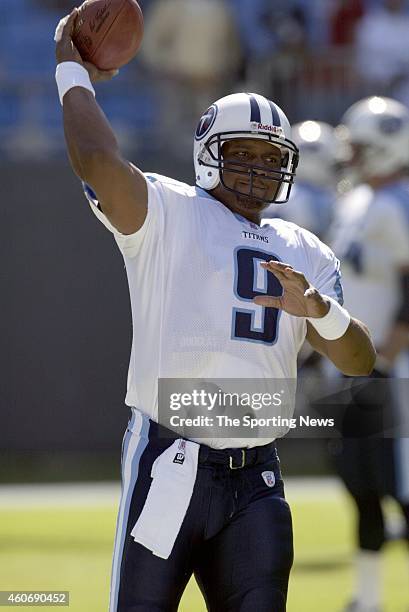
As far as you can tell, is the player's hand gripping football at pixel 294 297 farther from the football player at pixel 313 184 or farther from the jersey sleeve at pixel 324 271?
the football player at pixel 313 184

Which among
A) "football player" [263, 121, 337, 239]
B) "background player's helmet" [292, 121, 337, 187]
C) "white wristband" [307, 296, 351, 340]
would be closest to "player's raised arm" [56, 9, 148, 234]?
"white wristband" [307, 296, 351, 340]

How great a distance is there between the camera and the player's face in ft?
11.2

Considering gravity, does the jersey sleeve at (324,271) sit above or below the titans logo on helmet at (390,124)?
below

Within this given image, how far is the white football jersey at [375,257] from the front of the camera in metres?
5.52

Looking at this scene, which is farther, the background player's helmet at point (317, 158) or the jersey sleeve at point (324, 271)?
the background player's helmet at point (317, 158)

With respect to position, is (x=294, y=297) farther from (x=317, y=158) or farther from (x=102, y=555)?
(x=317, y=158)

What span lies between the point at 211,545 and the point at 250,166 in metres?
1.04

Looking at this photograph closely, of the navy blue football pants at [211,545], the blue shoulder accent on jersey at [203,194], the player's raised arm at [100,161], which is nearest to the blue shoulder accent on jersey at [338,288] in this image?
the blue shoulder accent on jersey at [203,194]

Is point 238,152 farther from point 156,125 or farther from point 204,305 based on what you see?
point 156,125

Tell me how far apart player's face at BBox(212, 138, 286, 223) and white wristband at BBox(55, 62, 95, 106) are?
1.51 feet

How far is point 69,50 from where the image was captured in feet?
10.9

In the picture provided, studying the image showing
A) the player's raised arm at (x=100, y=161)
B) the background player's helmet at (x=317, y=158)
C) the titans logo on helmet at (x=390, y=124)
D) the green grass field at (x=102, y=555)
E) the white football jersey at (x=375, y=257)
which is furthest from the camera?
the background player's helmet at (x=317, y=158)

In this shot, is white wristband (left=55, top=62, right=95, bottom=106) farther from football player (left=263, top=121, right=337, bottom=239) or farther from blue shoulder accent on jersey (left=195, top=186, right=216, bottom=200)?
football player (left=263, top=121, right=337, bottom=239)

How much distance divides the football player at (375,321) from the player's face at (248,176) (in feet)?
6.85
